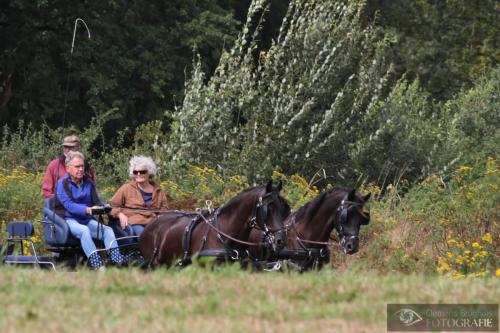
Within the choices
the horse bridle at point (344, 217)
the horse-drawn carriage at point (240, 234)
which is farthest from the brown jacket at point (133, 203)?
the horse bridle at point (344, 217)

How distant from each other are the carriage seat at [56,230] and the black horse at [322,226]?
2294 millimetres

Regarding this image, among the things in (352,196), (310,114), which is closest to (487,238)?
(352,196)

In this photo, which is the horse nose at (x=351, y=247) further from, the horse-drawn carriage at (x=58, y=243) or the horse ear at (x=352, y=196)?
the horse-drawn carriage at (x=58, y=243)

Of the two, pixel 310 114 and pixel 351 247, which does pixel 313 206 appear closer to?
pixel 351 247

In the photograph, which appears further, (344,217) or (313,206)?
(313,206)

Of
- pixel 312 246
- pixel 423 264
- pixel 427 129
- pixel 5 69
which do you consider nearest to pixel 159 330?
pixel 312 246

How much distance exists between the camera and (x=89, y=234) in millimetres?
14281

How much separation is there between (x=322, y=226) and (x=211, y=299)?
20.1 feet

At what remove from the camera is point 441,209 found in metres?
18.6

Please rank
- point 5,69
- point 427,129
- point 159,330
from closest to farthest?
point 159,330 → point 427,129 → point 5,69

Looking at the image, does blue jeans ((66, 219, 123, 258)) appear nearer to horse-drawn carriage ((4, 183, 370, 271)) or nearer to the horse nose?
horse-drawn carriage ((4, 183, 370, 271))

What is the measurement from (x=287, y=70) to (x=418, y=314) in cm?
1611

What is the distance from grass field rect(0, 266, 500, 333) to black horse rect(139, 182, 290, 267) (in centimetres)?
320

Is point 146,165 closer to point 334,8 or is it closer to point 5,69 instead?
point 334,8
